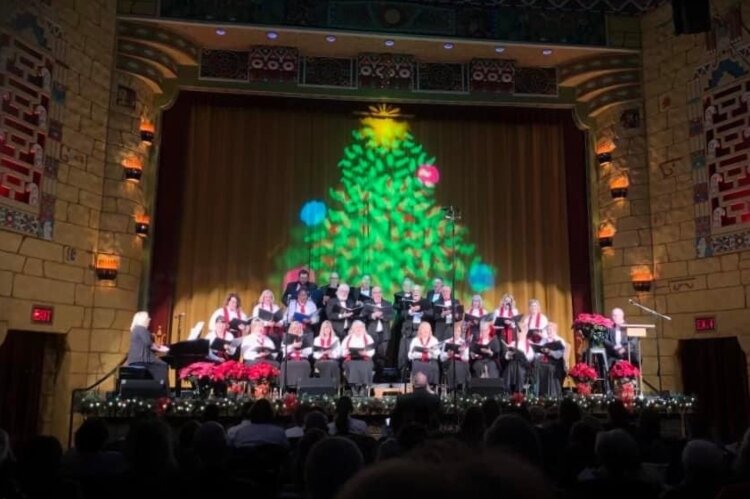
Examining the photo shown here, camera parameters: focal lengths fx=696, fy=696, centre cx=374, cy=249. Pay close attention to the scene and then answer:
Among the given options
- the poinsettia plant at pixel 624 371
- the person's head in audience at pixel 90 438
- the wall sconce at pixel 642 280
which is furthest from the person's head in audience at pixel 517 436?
the wall sconce at pixel 642 280

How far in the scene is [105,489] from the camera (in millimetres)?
2943

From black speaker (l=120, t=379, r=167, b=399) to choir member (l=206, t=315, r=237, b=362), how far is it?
1569mm

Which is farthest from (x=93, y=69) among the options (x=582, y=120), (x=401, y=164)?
(x=582, y=120)

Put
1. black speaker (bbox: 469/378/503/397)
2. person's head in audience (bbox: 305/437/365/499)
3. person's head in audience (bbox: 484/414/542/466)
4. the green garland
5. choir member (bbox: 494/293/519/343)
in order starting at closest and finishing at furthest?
person's head in audience (bbox: 305/437/365/499), person's head in audience (bbox: 484/414/542/466), the green garland, black speaker (bbox: 469/378/503/397), choir member (bbox: 494/293/519/343)

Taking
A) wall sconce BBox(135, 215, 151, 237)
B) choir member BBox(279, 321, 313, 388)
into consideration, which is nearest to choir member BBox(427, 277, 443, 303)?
choir member BBox(279, 321, 313, 388)

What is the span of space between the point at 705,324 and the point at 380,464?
1051 cm

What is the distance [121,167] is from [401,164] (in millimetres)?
4731

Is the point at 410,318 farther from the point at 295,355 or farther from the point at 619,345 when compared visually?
the point at 619,345

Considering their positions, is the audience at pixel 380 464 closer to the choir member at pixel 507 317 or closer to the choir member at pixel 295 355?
the choir member at pixel 295 355

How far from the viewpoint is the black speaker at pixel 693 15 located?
779cm

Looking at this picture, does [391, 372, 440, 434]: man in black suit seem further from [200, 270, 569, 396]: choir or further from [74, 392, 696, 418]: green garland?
[200, 270, 569, 396]: choir

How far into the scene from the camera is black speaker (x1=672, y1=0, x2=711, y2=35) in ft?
25.6

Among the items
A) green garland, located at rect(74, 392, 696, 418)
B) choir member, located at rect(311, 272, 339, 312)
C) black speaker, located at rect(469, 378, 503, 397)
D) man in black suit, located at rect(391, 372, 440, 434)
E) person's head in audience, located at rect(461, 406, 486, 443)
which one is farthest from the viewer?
choir member, located at rect(311, 272, 339, 312)

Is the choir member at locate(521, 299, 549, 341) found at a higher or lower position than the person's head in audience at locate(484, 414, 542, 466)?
higher
